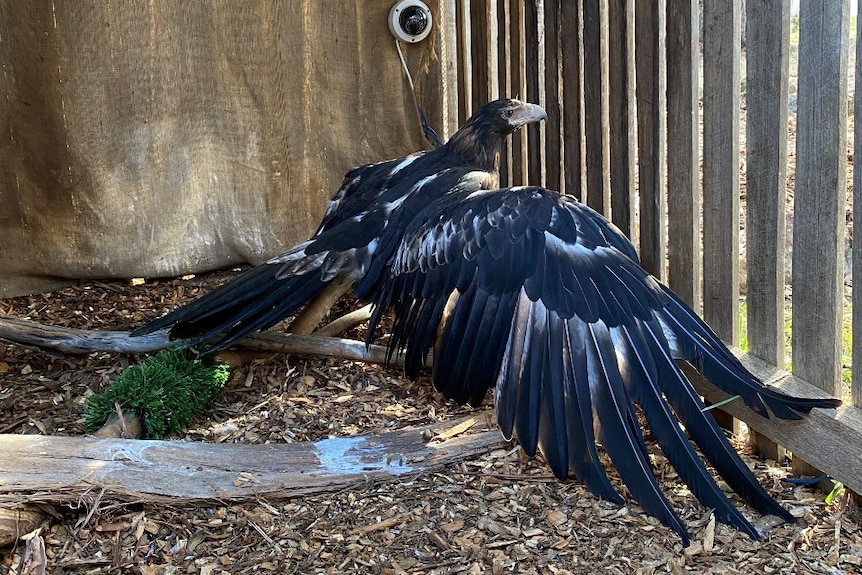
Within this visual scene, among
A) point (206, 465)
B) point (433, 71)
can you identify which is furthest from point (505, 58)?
point (206, 465)

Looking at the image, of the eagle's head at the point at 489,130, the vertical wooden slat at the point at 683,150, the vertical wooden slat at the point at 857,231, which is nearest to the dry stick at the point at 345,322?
the eagle's head at the point at 489,130

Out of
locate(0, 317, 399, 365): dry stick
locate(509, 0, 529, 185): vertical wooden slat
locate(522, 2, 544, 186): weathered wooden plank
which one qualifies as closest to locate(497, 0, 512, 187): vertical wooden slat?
locate(509, 0, 529, 185): vertical wooden slat

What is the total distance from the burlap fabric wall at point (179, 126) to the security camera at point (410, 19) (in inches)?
3.4

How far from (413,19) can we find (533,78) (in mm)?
888

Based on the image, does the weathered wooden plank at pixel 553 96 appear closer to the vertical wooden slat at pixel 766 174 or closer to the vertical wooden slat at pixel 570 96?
the vertical wooden slat at pixel 570 96

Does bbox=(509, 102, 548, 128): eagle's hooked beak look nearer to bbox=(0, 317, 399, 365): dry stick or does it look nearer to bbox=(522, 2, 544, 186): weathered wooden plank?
bbox=(522, 2, 544, 186): weathered wooden plank

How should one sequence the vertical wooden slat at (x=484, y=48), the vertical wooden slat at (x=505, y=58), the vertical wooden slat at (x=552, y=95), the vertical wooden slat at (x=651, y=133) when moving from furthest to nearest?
the vertical wooden slat at (x=484, y=48), the vertical wooden slat at (x=505, y=58), the vertical wooden slat at (x=552, y=95), the vertical wooden slat at (x=651, y=133)

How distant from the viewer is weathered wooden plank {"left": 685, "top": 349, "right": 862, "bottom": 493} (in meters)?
2.65

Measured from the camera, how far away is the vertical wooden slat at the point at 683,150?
3182mm

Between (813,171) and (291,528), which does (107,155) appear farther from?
(813,171)

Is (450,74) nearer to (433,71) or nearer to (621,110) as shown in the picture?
(433,71)

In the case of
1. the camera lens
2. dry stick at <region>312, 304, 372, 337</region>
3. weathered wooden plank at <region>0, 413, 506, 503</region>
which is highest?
the camera lens

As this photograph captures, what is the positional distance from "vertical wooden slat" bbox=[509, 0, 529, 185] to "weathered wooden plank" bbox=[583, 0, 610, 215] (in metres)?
0.64

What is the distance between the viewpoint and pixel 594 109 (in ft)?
12.4
